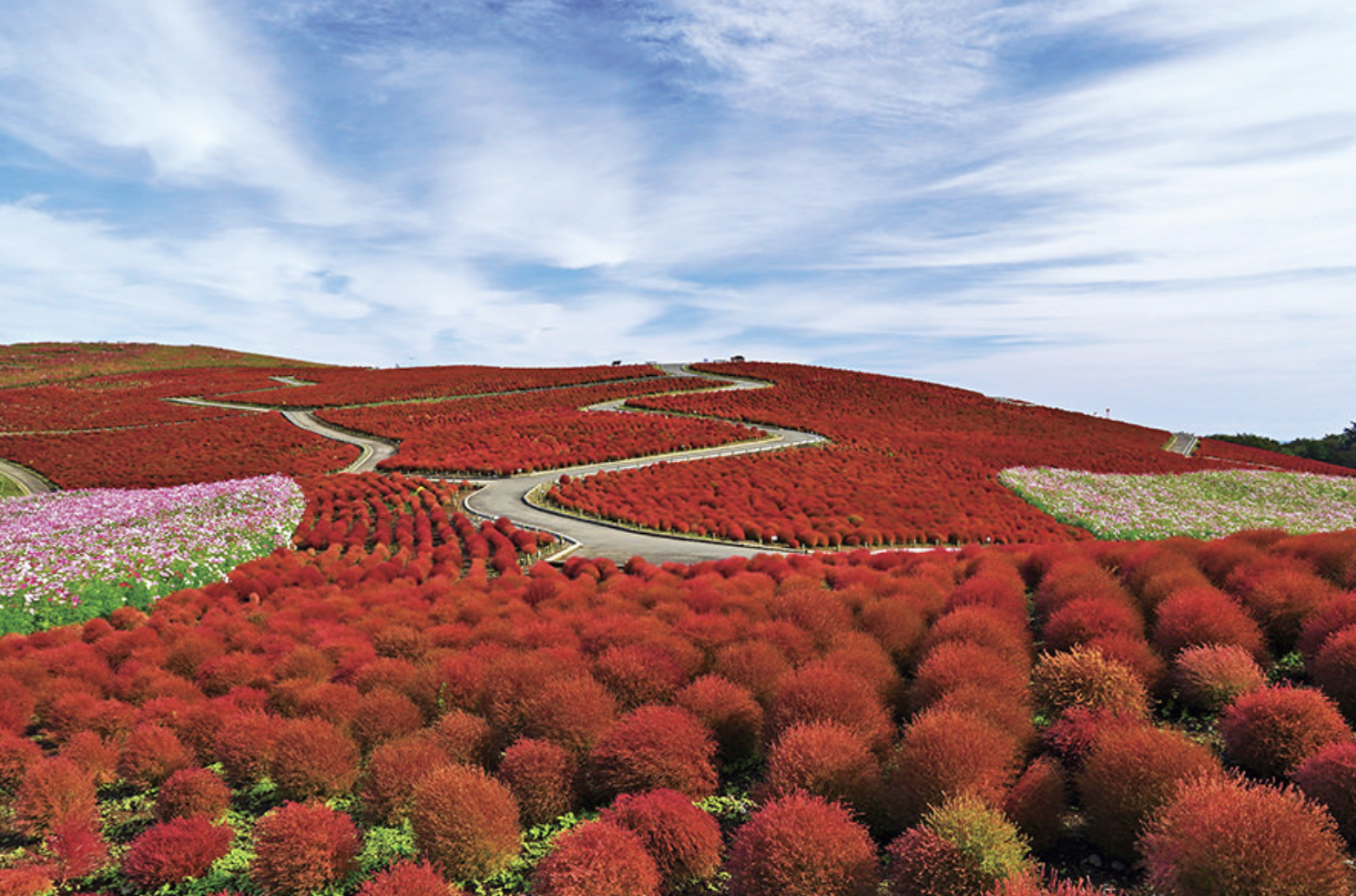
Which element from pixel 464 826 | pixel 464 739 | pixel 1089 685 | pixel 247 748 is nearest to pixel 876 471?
pixel 1089 685

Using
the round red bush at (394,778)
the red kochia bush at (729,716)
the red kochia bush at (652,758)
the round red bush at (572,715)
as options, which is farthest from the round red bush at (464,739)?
the red kochia bush at (729,716)

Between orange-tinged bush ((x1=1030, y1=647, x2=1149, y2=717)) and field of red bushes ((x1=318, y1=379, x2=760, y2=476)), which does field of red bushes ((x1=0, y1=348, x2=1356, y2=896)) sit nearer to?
orange-tinged bush ((x1=1030, y1=647, x2=1149, y2=717))

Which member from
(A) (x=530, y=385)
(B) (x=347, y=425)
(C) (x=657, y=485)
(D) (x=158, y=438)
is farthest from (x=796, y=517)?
(A) (x=530, y=385)

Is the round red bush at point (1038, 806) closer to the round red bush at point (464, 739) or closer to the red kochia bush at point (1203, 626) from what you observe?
the red kochia bush at point (1203, 626)

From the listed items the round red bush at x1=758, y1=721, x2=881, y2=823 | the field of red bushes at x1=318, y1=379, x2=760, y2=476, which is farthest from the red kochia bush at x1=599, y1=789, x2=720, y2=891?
the field of red bushes at x1=318, y1=379, x2=760, y2=476

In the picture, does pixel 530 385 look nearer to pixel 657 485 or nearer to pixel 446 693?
pixel 657 485

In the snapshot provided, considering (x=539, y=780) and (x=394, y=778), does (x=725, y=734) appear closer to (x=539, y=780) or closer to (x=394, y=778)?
(x=539, y=780)

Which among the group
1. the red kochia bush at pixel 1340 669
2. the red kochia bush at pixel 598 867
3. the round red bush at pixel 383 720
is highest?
the red kochia bush at pixel 1340 669
